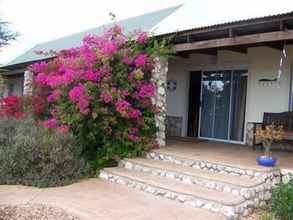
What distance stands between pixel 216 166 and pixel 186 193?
1.31 meters

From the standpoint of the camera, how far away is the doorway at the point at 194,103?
38.9 ft

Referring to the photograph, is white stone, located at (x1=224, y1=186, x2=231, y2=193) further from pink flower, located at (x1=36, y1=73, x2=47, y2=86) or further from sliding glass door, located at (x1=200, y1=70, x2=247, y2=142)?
pink flower, located at (x1=36, y1=73, x2=47, y2=86)

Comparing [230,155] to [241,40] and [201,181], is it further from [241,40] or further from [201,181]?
[241,40]

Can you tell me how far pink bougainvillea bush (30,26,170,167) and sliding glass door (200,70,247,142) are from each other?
3315mm

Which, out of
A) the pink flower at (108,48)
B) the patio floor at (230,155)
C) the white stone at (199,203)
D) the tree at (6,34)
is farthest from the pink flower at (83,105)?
the tree at (6,34)

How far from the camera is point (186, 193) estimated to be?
5.73 m

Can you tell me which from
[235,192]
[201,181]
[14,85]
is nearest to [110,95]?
[201,181]

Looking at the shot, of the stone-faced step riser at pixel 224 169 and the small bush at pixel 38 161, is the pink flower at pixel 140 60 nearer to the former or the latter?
the stone-faced step riser at pixel 224 169

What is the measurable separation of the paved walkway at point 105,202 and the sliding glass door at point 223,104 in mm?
5258

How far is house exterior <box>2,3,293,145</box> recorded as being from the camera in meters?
7.11

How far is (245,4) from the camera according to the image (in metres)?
8.98

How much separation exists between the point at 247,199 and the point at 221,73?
6241mm

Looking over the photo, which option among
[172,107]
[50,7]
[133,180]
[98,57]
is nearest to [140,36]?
[98,57]

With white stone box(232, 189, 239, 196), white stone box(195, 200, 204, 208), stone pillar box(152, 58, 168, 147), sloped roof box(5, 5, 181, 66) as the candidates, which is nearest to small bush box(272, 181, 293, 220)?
white stone box(232, 189, 239, 196)
